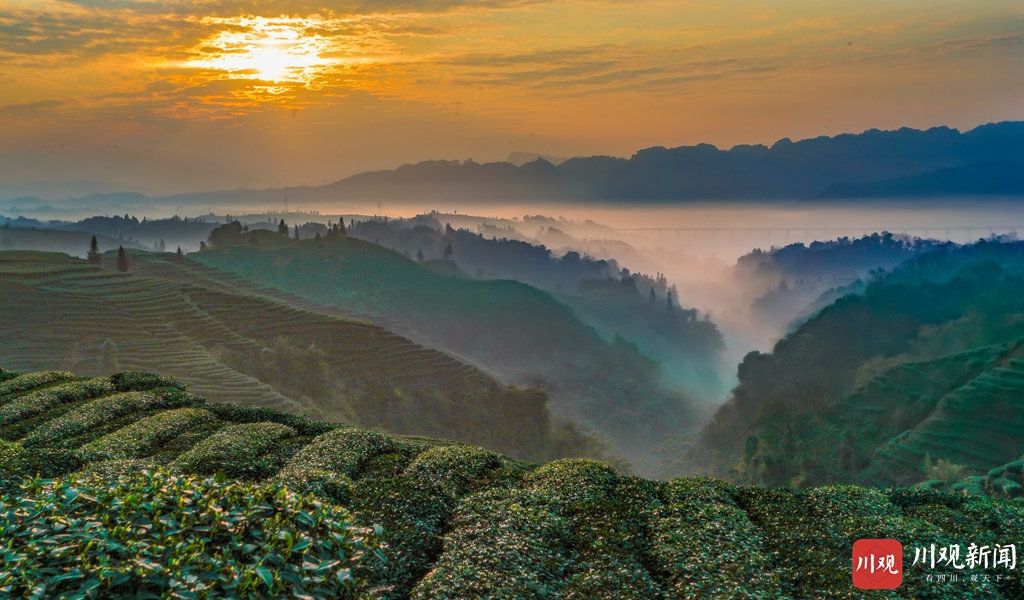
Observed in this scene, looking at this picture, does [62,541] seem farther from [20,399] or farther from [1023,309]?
[1023,309]

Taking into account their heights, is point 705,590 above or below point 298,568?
below

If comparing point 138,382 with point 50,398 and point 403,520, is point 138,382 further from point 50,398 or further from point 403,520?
point 403,520

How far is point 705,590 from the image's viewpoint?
1555 centimetres

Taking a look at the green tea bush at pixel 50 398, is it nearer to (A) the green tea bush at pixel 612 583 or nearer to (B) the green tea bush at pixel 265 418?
(B) the green tea bush at pixel 265 418

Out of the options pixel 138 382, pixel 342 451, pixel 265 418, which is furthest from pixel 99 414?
pixel 342 451

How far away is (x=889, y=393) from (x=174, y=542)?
136 metres

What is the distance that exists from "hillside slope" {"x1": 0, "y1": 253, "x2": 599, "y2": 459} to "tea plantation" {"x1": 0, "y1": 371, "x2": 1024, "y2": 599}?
79570 mm

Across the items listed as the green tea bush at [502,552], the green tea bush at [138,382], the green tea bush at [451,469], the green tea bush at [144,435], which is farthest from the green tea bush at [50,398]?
the green tea bush at [502,552]

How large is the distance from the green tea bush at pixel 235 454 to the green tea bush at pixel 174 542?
873cm

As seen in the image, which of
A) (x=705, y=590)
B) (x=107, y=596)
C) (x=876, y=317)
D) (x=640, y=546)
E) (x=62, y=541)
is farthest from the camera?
(x=876, y=317)

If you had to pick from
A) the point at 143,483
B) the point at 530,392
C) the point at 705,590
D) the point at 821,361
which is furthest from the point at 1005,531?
the point at 821,361

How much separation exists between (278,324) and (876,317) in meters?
138

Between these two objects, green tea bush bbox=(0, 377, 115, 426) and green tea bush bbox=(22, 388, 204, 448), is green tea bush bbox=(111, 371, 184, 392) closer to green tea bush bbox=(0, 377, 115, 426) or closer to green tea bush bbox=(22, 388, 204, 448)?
green tea bush bbox=(0, 377, 115, 426)

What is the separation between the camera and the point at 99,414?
28.5 m
